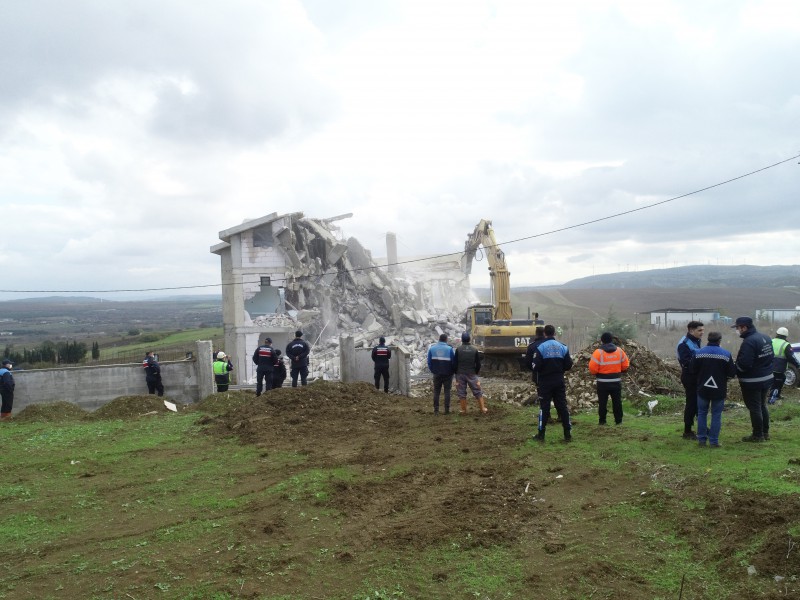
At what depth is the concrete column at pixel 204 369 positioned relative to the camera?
707 inches

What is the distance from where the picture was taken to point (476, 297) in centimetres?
4725

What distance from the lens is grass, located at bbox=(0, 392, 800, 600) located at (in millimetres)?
5051

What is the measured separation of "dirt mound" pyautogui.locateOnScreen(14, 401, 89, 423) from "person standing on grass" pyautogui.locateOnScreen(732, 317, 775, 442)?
1396 centimetres

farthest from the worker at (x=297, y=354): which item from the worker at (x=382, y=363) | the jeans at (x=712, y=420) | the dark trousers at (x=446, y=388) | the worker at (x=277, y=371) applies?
the jeans at (x=712, y=420)

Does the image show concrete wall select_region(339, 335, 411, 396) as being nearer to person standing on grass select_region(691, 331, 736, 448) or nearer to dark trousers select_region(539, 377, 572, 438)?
dark trousers select_region(539, 377, 572, 438)

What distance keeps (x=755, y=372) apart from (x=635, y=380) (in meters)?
7.16

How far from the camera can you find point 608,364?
1026cm

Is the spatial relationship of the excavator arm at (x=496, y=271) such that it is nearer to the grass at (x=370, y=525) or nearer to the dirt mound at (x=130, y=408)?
the dirt mound at (x=130, y=408)

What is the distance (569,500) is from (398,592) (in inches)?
104

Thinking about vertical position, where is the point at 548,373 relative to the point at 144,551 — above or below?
above

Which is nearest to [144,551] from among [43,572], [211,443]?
[43,572]

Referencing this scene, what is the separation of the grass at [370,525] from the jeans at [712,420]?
193mm

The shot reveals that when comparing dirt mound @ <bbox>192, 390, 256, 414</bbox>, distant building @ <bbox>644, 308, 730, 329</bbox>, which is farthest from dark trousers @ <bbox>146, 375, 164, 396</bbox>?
distant building @ <bbox>644, 308, 730, 329</bbox>

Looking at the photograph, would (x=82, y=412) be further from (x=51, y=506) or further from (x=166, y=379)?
(x=51, y=506)
